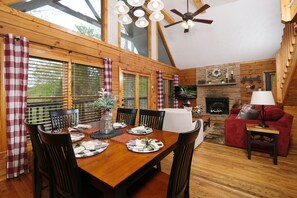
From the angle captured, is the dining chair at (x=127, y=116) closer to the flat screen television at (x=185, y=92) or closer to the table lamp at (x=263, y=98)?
the table lamp at (x=263, y=98)

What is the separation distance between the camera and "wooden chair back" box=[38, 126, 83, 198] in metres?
0.96

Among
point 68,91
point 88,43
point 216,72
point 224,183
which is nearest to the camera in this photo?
point 224,183

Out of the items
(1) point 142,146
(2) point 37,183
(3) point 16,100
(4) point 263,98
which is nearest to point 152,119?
(1) point 142,146

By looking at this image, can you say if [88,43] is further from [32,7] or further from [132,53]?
[132,53]

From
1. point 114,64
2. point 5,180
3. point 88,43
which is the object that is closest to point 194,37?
point 114,64

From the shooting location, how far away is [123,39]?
456cm

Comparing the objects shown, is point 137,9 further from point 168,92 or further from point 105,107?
point 168,92

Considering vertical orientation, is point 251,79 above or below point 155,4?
below

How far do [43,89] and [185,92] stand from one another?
5870 millimetres

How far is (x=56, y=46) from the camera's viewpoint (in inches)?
114

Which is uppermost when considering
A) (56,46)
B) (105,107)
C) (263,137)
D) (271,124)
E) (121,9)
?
(121,9)

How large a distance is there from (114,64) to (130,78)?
805mm

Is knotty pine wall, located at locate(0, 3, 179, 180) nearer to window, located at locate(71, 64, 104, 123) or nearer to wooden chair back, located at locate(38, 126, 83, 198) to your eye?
window, located at locate(71, 64, 104, 123)

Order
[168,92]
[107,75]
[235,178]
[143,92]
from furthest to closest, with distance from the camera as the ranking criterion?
1. [168,92]
2. [143,92]
3. [107,75]
4. [235,178]
